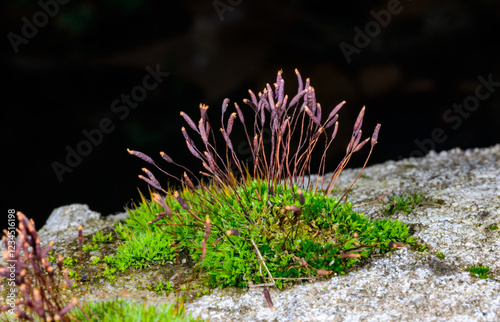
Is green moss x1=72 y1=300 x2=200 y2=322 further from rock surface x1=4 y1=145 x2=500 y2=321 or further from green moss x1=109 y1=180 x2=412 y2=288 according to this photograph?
green moss x1=109 y1=180 x2=412 y2=288

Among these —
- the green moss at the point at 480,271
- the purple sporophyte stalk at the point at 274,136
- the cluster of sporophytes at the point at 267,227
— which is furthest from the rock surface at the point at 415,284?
the purple sporophyte stalk at the point at 274,136

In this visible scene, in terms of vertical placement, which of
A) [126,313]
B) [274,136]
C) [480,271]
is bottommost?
[480,271]

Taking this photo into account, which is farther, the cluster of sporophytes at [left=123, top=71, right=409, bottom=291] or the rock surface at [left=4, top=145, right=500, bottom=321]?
the cluster of sporophytes at [left=123, top=71, right=409, bottom=291]

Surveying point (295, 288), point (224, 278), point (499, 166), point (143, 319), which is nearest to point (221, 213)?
point (224, 278)

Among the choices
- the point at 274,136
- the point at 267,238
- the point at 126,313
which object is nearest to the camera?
the point at 126,313

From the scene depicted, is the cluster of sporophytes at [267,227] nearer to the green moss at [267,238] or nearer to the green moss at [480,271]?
the green moss at [267,238]

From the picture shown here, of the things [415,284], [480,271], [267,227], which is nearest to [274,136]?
[267,227]

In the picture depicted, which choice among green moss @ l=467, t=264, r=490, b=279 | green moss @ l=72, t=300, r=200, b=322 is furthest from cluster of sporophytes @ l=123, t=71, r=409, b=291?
green moss @ l=467, t=264, r=490, b=279

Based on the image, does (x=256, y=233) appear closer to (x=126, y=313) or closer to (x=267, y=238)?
(x=267, y=238)
